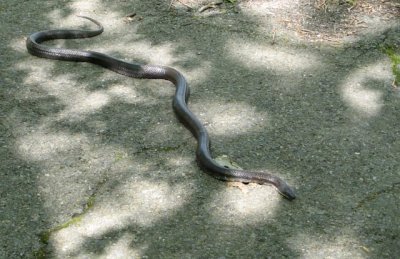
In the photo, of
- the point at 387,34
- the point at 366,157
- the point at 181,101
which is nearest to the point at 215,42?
the point at 181,101

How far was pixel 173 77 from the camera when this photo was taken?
514cm

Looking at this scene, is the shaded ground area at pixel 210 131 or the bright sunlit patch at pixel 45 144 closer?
the shaded ground area at pixel 210 131

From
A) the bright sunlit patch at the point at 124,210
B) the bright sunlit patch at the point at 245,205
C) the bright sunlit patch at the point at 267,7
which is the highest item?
the bright sunlit patch at the point at 267,7

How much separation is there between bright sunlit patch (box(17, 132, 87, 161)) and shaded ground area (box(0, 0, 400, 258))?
13mm

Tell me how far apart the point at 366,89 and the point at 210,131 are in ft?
4.44

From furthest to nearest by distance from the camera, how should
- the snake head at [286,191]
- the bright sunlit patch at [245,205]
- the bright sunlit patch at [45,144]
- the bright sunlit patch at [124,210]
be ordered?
1. the bright sunlit patch at [45,144]
2. the snake head at [286,191]
3. the bright sunlit patch at [245,205]
4. the bright sunlit patch at [124,210]

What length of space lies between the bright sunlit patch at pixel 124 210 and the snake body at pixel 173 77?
292mm

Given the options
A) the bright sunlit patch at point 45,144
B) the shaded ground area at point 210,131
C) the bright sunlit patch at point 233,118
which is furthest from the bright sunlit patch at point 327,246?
the bright sunlit patch at point 45,144

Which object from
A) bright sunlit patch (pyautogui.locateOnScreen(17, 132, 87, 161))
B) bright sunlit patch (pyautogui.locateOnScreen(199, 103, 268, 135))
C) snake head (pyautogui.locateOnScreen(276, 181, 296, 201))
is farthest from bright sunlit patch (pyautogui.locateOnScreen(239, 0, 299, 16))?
snake head (pyautogui.locateOnScreen(276, 181, 296, 201))

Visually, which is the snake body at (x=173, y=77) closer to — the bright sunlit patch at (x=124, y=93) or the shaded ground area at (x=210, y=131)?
the shaded ground area at (x=210, y=131)

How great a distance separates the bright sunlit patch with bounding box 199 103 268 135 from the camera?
4574 millimetres

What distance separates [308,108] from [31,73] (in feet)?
7.52

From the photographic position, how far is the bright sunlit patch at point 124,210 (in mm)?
3568

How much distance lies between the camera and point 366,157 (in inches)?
168
